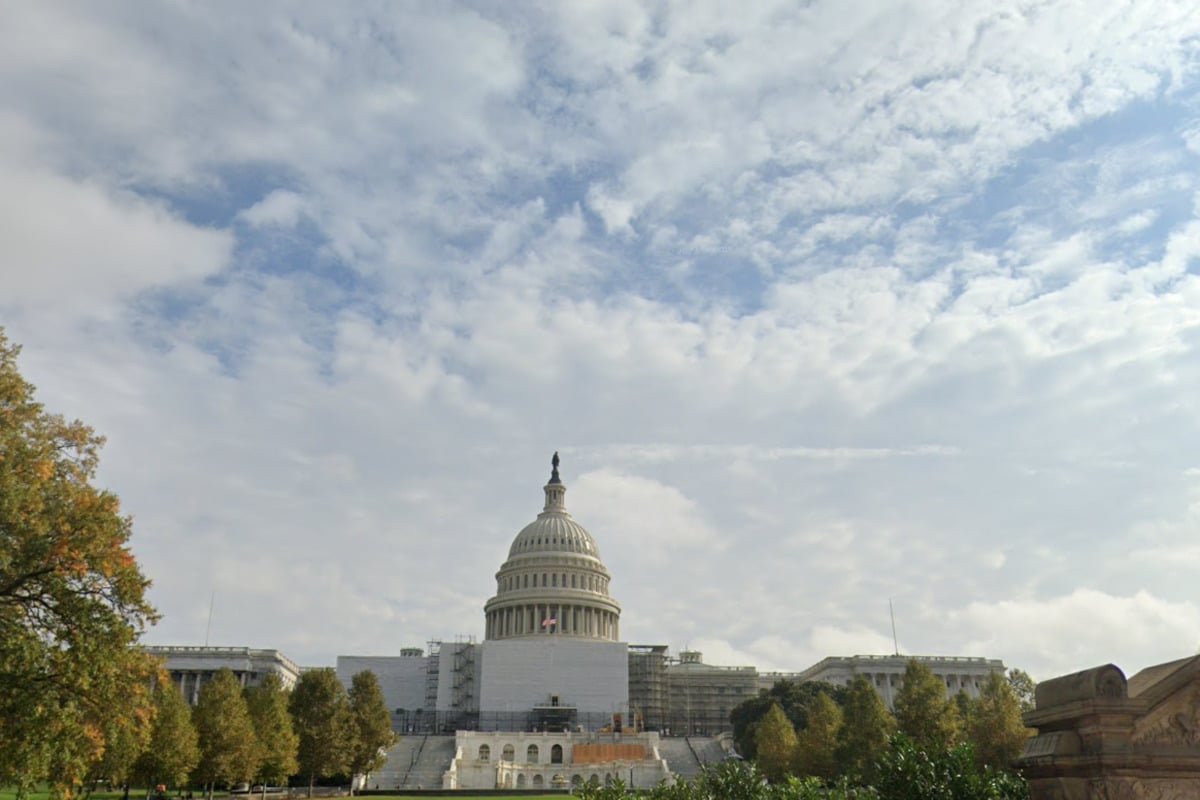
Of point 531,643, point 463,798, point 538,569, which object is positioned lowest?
point 463,798

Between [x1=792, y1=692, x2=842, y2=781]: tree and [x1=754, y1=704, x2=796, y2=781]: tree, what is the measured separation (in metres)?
1.20

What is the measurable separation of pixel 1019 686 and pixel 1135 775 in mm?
93344

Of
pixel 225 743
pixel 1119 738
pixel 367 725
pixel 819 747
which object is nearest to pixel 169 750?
A: pixel 225 743

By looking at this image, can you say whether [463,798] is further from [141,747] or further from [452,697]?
[452,697]

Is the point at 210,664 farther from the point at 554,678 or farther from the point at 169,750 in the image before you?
the point at 169,750

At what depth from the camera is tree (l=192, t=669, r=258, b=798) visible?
53.8m

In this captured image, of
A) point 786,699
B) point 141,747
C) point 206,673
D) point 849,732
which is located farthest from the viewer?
point 206,673

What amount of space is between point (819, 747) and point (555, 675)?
222ft

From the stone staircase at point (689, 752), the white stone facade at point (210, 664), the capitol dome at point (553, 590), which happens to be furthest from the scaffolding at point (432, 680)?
the stone staircase at point (689, 752)

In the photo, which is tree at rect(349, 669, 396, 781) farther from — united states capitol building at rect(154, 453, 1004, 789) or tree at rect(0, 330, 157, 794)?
tree at rect(0, 330, 157, 794)

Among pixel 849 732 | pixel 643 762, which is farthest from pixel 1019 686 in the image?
pixel 849 732

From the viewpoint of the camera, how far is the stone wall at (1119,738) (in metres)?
12.6

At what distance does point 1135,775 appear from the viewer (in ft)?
41.4

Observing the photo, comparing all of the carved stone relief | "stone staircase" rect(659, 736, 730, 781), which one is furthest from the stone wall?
"stone staircase" rect(659, 736, 730, 781)
